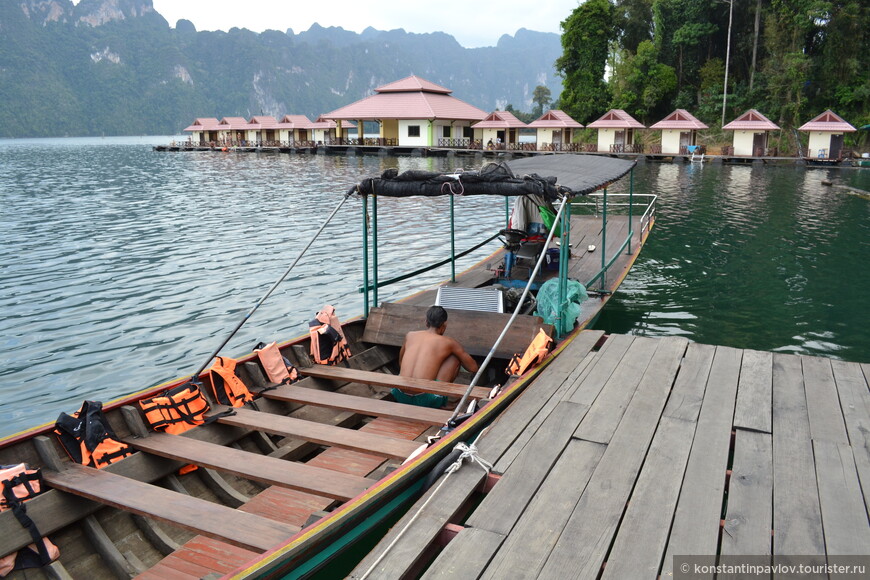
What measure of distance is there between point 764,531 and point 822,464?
3.70 feet

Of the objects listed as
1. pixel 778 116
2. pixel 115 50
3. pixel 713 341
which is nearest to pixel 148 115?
pixel 115 50

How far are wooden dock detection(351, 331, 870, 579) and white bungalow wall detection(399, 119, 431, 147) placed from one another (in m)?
52.0

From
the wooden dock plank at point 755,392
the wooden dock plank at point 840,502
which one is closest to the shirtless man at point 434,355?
the wooden dock plank at point 755,392

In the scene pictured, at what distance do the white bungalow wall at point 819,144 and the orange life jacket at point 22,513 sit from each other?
4669 centimetres

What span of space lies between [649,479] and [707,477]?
1.27 ft

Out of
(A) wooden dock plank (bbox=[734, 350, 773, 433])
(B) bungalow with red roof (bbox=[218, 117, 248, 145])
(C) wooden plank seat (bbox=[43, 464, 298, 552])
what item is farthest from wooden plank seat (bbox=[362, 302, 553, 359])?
(B) bungalow with red roof (bbox=[218, 117, 248, 145])

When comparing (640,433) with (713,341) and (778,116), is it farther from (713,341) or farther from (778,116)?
(778,116)

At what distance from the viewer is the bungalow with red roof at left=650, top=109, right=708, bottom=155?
44562 mm

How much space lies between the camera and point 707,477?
4219 mm

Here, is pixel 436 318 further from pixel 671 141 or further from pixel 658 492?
pixel 671 141

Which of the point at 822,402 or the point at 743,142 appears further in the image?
the point at 743,142

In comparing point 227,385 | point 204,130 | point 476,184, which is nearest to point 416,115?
point 204,130

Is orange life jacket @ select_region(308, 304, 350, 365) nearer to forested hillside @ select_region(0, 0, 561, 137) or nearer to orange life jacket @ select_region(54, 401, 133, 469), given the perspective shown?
orange life jacket @ select_region(54, 401, 133, 469)

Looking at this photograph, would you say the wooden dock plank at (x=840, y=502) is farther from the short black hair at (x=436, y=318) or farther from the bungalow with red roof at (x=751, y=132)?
the bungalow with red roof at (x=751, y=132)
